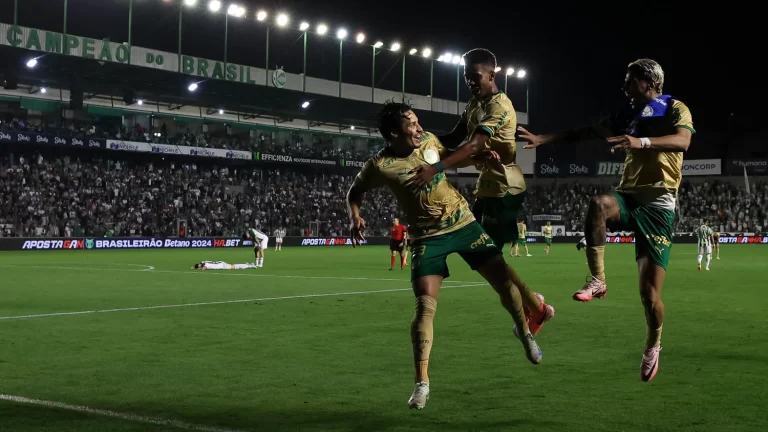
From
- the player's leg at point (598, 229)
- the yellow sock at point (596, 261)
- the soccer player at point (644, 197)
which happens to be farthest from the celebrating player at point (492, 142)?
the yellow sock at point (596, 261)

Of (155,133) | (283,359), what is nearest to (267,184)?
(155,133)

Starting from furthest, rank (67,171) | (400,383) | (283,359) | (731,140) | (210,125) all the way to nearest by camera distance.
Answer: (731,140)
(210,125)
(67,171)
(283,359)
(400,383)

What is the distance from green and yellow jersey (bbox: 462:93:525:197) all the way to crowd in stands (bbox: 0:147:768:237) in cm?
4471

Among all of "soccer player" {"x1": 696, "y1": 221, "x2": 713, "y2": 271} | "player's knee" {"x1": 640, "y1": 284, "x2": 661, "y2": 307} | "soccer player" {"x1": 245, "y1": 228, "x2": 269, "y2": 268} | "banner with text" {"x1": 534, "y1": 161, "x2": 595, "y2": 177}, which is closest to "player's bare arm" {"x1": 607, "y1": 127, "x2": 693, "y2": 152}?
"player's knee" {"x1": 640, "y1": 284, "x2": 661, "y2": 307}

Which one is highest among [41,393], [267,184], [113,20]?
[113,20]

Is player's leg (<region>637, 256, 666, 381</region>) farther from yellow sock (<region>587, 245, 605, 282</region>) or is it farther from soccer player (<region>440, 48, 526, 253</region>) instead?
soccer player (<region>440, 48, 526, 253</region>)

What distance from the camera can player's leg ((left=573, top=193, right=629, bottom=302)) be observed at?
7449mm

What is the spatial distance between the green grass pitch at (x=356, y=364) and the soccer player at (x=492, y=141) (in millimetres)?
1688

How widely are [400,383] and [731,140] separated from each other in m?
81.3

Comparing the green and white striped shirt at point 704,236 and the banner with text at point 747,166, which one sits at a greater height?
the banner with text at point 747,166

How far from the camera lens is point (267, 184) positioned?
65.6 metres

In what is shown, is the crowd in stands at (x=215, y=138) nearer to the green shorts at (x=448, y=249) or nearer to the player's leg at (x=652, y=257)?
the green shorts at (x=448, y=249)

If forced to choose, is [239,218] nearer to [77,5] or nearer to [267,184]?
[267,184]

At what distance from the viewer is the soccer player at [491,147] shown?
24.0 ft
